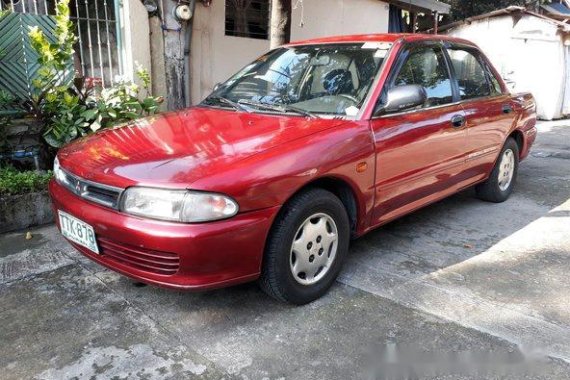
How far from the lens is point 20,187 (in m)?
4.31

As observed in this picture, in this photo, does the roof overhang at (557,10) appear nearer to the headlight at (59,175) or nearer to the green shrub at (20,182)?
the green shrub at (20,182)

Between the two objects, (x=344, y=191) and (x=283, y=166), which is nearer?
(x=283, y=166)

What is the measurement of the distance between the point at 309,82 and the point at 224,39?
4.26 m

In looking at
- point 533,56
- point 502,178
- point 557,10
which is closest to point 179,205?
point 502,178

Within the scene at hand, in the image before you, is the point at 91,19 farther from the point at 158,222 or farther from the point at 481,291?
the point at 481,291

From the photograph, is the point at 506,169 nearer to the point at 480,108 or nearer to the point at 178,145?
the point at 480,108

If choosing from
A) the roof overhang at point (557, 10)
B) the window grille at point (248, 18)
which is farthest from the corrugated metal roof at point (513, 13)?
the window grille at point (248, 18)

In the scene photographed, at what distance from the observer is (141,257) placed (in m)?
2.58

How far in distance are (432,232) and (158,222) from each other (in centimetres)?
261

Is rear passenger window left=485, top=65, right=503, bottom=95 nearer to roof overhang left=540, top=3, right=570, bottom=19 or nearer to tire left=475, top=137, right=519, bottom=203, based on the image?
tire left=475, top=137, right=519, bottom=203

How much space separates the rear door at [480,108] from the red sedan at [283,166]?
1.1 inches

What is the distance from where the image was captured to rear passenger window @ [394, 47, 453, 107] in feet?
12.1

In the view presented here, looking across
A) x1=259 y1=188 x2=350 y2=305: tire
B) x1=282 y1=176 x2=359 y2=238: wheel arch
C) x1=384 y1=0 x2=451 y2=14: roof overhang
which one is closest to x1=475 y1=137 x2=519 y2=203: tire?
x1=282 y1=176 x2=359 y2=238: wheel arch

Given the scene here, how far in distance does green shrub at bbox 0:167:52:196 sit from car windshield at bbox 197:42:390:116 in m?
1.72
